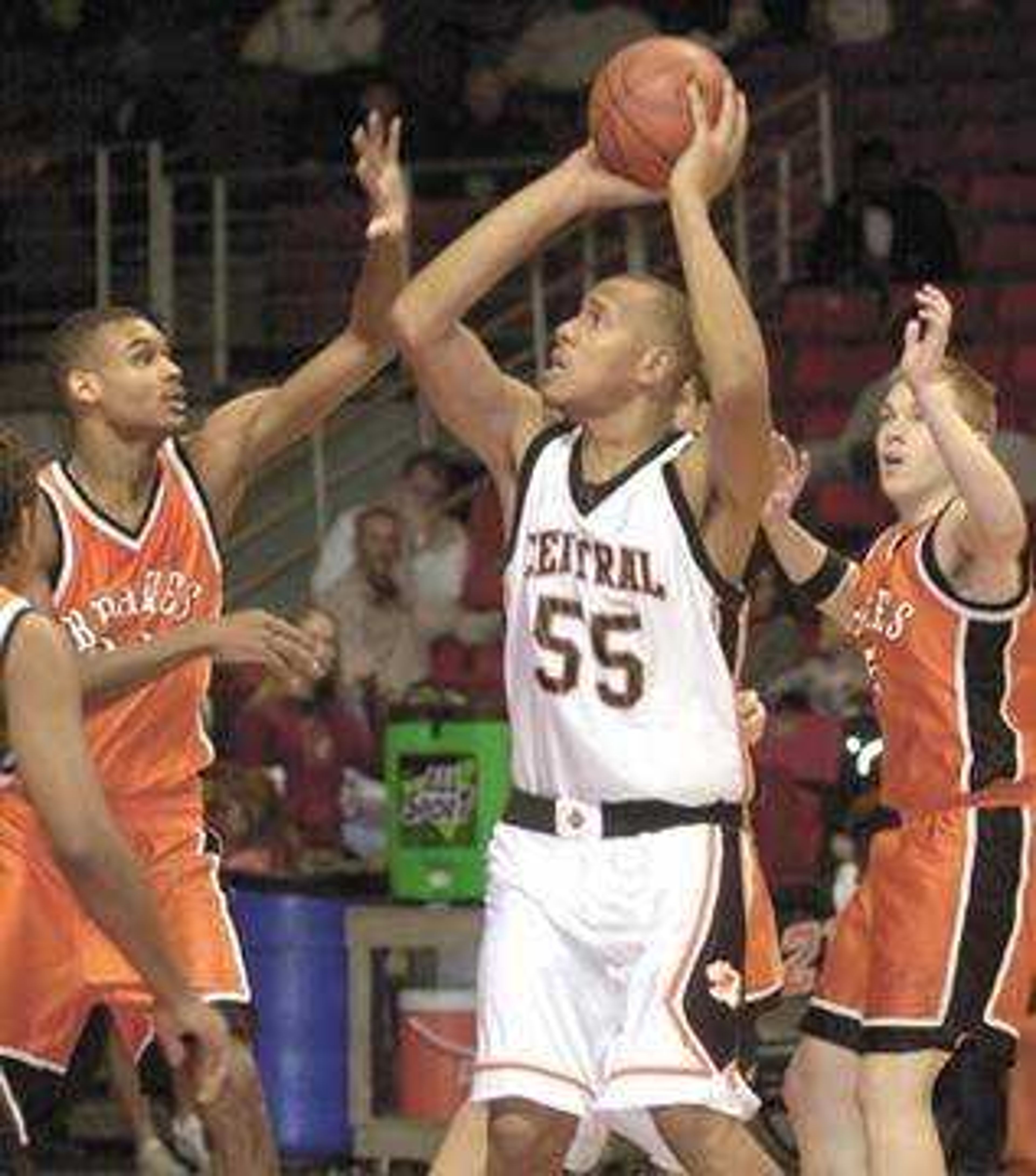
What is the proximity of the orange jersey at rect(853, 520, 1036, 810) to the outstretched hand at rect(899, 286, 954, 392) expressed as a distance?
1.26 ft

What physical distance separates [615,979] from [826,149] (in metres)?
9.90

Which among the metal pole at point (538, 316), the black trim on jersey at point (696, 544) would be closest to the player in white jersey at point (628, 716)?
the black trim on jersey at point (696, 544)

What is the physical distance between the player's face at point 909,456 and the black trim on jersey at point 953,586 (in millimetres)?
190

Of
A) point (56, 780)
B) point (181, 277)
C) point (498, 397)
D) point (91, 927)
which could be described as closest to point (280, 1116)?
point (91, 927)

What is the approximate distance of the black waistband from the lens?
24.6 feet

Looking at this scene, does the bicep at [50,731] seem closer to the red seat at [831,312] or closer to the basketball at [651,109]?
the basketball at [651,109]

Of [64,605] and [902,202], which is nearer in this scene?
[64,605]

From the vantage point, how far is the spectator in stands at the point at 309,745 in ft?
43.9

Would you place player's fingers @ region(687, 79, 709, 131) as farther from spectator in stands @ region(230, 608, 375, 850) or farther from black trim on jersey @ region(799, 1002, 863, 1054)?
spectator in stands @ region(230, 608, 375, 850)

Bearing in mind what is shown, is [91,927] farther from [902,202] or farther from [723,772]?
[902,202]

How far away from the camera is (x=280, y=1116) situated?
38.0 ft

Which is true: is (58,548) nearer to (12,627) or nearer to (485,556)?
(12,627)

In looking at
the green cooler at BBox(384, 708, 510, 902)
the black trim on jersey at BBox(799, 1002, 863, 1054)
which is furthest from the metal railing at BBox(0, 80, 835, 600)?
the black trim on jersey at BBox(799, 1002, 863, 1054)

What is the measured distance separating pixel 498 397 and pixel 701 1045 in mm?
1326
